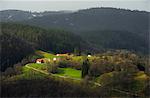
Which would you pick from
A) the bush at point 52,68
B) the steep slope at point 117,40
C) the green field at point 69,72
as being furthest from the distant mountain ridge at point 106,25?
the bush at point 52,68

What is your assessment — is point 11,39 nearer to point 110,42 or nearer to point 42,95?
point 42,95

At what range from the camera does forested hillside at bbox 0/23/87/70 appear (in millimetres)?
39844

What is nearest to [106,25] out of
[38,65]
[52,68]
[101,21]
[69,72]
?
[101,21]

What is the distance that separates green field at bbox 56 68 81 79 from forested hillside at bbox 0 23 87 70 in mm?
5036

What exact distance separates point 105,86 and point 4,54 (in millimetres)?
12960

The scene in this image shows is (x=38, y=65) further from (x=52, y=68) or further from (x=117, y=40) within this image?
(x=117, y=40)

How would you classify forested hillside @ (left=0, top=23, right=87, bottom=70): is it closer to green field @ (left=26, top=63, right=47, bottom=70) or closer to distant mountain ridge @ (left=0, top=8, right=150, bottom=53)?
green field @ (left=26, top=63, right=47, bottom=70)

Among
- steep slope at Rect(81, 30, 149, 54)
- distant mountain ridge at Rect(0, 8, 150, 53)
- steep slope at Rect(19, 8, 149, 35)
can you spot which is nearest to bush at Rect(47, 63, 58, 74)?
steep slope at Rect(81, 30, 149, 54)

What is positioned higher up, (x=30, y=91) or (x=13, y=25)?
(x=13, y=25)

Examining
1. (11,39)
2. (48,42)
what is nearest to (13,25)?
(48,42)

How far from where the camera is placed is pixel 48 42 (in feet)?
173

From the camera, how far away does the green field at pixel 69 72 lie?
32.0 metres

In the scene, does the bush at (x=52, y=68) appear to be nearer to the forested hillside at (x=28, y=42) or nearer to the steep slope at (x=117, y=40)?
the forested hillside at (x=28, y=42)

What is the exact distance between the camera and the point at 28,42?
152 ft
